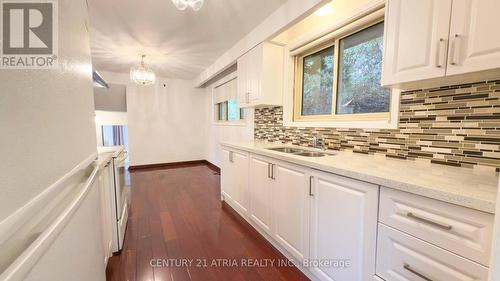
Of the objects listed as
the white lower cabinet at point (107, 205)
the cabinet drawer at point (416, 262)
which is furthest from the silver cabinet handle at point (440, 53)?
the white lower cabinet at point (107, 205)

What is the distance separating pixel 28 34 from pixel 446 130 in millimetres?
1924

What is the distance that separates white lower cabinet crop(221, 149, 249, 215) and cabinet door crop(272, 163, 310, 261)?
0.60m

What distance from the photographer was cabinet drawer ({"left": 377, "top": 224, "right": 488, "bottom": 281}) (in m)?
0.81

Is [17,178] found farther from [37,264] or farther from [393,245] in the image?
[393,245]

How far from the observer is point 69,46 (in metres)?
0.71

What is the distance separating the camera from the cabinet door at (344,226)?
1.13 metres

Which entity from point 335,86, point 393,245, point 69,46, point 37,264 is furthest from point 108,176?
point 335,86

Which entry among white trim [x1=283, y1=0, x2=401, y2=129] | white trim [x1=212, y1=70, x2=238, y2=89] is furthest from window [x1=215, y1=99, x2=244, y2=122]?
white trim [x1=283, y1=0, x2=401, y2=129]

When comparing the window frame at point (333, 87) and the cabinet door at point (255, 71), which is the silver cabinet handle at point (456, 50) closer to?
the window frame at point (333, 87)

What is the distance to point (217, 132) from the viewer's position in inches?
197

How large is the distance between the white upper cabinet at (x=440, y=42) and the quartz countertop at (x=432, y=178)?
51 centimetres

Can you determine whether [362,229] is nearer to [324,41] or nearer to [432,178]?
[432,178]

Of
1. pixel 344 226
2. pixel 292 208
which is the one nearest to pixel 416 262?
pixel 344 226

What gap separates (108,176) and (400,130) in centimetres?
241
